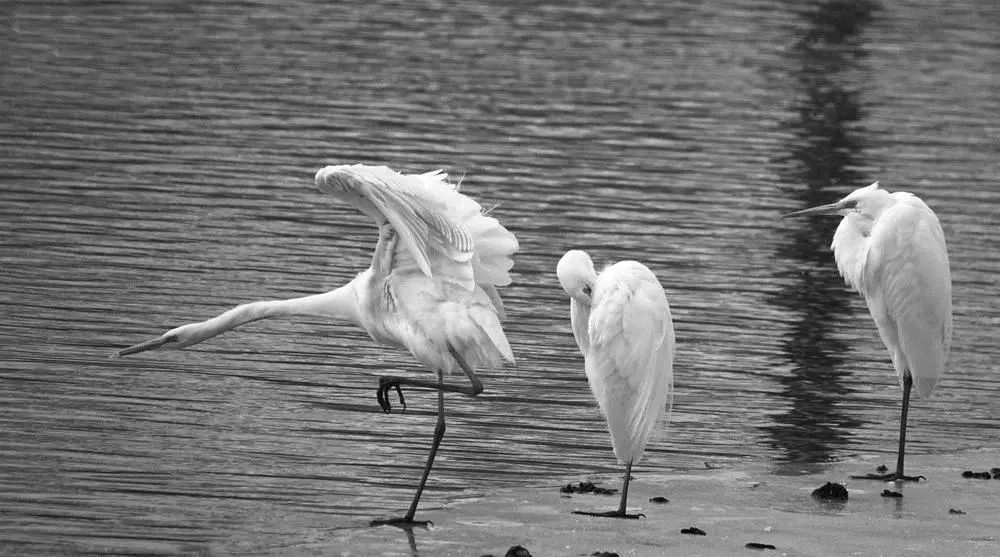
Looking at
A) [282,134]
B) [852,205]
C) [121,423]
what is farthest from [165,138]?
[852,205]

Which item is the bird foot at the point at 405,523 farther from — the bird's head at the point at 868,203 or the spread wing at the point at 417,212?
the bird's head at the point at 868,203

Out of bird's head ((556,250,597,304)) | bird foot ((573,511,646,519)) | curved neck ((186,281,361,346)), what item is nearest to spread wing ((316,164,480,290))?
curved neck ((186,281,361,346))

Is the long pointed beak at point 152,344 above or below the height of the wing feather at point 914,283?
below

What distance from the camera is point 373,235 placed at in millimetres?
17469

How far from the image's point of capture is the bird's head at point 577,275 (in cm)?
977

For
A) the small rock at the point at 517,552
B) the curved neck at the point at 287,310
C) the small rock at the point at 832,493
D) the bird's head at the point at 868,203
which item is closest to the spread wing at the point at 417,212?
the curved neck at the point at 287,310

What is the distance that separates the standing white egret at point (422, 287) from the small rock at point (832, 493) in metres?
2.04

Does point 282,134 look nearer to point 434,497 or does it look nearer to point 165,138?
point 165,138

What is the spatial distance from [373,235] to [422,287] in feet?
24.5

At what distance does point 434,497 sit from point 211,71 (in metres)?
16.9

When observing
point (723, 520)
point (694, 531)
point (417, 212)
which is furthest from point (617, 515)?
point (417, 212)

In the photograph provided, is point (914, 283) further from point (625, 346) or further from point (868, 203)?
point (625, 346)

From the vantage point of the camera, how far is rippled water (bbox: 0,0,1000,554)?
10727 millimetres

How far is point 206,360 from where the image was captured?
13016mm
